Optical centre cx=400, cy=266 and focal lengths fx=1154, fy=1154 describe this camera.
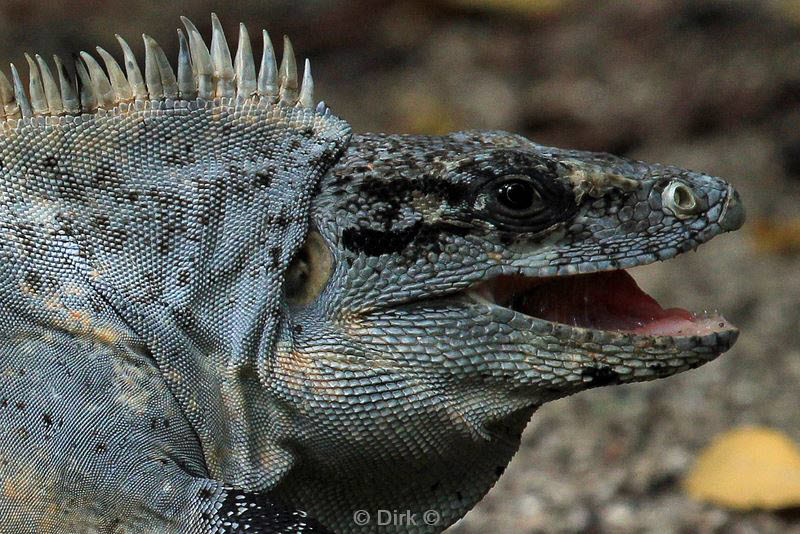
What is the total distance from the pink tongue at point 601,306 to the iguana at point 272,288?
1cm

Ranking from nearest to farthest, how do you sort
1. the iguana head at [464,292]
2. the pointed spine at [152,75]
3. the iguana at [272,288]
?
the iguana at [272,288]
the iguana head at [464,292]
the pointed spine at [152,75]

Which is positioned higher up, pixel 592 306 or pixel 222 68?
pixel 222 68

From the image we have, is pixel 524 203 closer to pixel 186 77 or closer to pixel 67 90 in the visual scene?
pixel 186 77

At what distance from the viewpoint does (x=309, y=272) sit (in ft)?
13.0

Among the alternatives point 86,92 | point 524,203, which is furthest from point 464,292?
point 86,92

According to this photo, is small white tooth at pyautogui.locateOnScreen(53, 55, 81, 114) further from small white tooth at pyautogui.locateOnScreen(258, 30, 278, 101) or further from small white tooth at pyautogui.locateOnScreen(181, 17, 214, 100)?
small white tooth at pyautogui.locateOnScreen(258, 30, 278, 101)

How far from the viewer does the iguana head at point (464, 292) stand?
387 cm

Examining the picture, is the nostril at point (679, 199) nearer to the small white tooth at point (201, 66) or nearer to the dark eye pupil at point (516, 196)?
the dark eye pupil at point (516, 196)

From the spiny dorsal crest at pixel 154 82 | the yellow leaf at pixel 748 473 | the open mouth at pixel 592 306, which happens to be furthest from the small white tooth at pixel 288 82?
the yellow leaf at pixel 748 473

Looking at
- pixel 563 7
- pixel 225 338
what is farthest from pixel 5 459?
pixel 563 7

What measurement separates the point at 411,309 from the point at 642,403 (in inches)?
154

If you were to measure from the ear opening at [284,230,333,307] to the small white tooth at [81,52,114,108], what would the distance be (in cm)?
84

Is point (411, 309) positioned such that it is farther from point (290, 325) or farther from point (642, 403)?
point (642, 403)

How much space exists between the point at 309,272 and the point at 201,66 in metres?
0.83
